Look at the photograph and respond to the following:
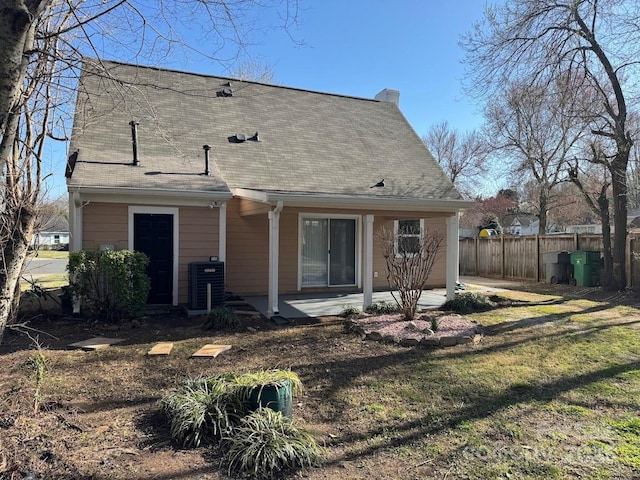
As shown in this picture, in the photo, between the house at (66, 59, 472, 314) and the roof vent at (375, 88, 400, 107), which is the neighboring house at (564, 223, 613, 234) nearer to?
the roof vent at (375, 88, 400, 107)

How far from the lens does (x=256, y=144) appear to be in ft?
37.1

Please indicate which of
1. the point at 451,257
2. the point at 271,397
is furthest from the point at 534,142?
the point at 271,397

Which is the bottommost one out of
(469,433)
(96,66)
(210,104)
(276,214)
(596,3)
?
(469,433)

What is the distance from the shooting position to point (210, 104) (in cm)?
1223

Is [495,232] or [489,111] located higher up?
[489,111]

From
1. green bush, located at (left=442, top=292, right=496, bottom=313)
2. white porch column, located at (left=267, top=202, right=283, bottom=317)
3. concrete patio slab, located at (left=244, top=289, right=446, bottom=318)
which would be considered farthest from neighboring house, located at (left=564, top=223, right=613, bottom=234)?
white porch column, located at (left=267, top=202, right=283, bottom=317)

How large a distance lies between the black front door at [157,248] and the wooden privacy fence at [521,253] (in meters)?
12.0

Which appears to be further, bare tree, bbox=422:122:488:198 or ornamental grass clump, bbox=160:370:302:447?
bare tree, bbox=422:122:488:198

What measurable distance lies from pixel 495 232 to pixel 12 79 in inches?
1154

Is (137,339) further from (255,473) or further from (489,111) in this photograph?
(489,111)

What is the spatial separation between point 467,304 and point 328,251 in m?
3.84

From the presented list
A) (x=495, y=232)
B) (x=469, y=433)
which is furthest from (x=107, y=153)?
(x=495, y=232)

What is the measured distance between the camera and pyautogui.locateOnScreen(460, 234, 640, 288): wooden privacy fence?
12.1 metres

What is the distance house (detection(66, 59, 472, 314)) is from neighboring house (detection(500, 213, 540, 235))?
1020 inches
